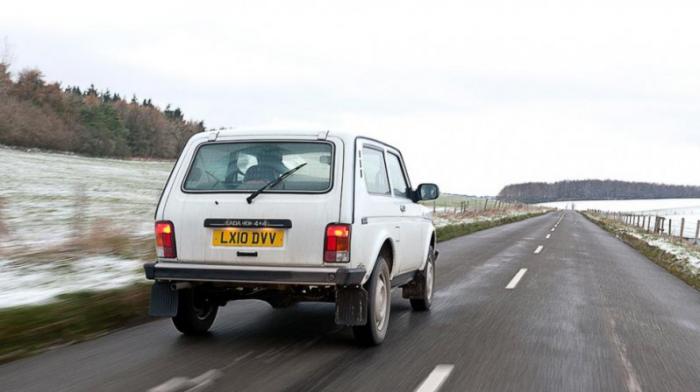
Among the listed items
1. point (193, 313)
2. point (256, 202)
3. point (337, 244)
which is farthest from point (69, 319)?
point (337, 244)

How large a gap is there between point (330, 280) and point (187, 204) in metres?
1.36

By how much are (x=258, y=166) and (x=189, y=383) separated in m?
1.89

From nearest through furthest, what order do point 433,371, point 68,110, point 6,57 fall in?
point 433,371 < point 6,57 < point 68,110

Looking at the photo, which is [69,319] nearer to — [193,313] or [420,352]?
[193,313]

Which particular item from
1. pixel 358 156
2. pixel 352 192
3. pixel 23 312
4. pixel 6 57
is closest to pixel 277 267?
pixel 352 192

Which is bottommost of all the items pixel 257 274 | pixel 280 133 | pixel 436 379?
pixel 436 379

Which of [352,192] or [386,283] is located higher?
[352,192]

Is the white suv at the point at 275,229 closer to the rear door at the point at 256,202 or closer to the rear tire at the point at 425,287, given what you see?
the rear door at the point at 256,202

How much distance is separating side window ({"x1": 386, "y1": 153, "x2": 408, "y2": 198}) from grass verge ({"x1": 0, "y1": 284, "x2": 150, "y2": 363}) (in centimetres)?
Answer: 295

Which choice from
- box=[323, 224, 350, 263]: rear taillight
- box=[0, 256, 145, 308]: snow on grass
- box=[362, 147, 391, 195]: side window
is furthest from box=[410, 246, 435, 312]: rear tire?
box=[0, 256, 145, 308]: snow on grass

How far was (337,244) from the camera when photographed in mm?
4641

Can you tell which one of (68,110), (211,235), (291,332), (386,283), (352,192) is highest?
(68,110)

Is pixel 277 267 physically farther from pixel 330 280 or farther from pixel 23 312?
pixel 23 312

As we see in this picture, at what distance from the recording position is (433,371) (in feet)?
14.8
